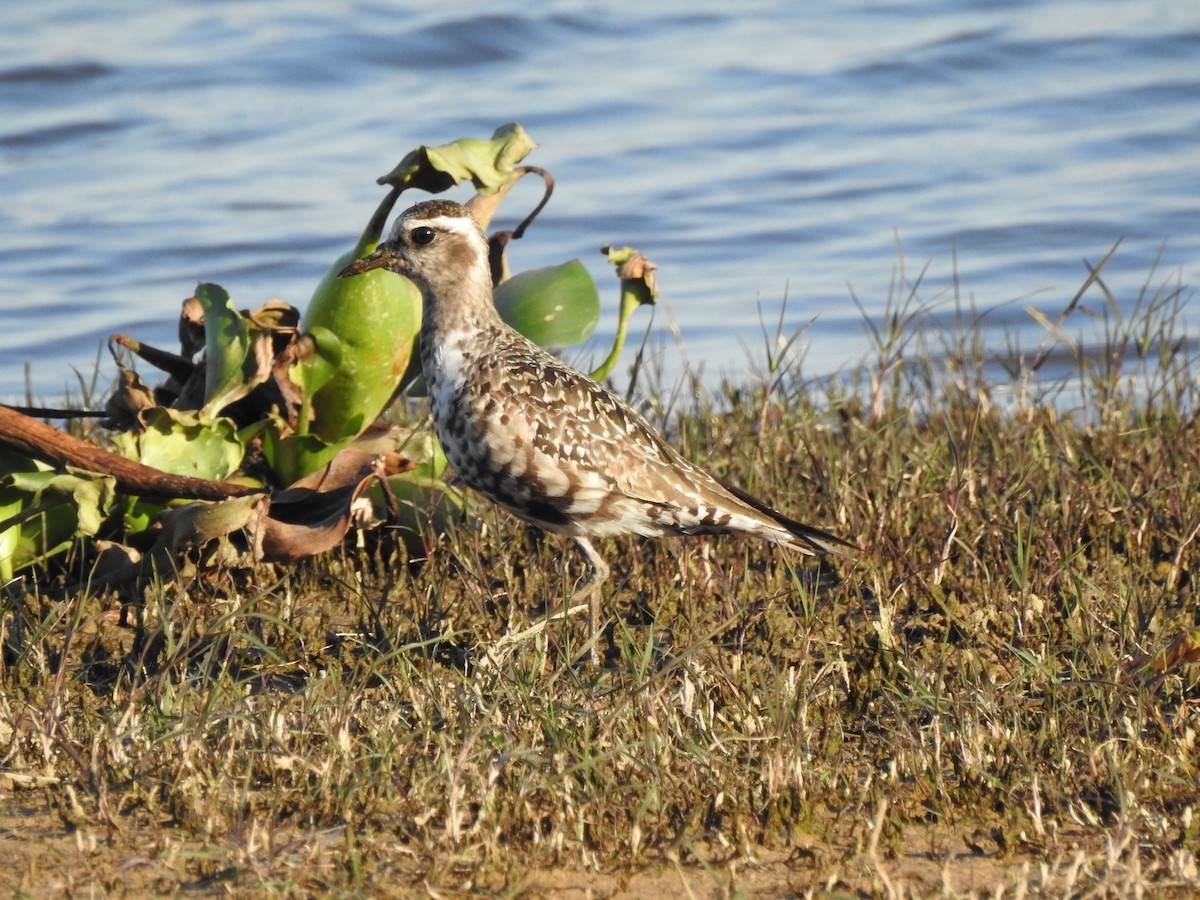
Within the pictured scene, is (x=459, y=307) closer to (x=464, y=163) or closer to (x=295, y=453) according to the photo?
(x=464, y=163)

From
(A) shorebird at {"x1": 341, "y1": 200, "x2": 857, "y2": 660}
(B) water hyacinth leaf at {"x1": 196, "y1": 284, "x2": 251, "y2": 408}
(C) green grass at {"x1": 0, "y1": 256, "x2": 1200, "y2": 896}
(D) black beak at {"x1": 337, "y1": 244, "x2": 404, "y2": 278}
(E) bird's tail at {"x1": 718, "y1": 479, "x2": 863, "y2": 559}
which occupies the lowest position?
(C) green grass at {"x1": 0, "y1": 256, "x2": 1200, "y2": 896}

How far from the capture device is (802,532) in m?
5.24

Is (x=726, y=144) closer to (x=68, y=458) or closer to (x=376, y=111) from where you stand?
(x=376, y=111)

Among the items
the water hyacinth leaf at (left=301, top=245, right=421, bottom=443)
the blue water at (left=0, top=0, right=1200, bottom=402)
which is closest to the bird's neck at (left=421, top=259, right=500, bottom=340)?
the water hyacinth leaf at (left=301, top=245, right=421, bottom=443)

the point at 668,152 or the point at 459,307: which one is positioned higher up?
the point at 668,152

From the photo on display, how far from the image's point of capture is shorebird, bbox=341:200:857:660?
17.0ft

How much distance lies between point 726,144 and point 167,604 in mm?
9349

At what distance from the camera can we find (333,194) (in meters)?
12.3

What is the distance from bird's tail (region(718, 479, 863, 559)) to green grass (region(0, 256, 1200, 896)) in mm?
124

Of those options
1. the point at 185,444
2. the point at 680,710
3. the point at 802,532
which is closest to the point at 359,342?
the point at 185,444

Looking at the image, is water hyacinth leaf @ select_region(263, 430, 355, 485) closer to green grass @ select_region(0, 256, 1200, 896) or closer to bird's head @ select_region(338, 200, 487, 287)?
green grass @ select_region(0, 256, 1200, 896)

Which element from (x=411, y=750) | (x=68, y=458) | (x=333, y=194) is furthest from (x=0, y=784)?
(x=333, y=194)

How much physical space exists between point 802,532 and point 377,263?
1736 mm

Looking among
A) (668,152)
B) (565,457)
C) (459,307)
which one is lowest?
(565,457)
